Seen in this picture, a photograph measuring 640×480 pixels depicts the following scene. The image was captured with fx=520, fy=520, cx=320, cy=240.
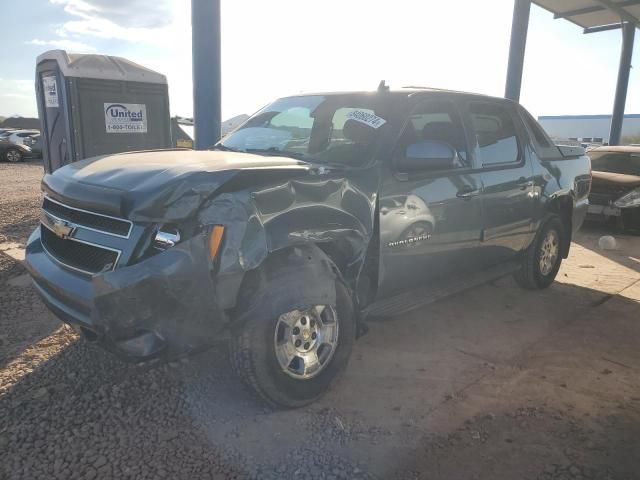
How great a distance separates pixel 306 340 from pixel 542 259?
3393mm

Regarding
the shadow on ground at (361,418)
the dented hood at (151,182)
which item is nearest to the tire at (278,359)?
the shadow on ground at (361,418)

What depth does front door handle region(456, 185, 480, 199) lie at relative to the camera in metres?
3.92

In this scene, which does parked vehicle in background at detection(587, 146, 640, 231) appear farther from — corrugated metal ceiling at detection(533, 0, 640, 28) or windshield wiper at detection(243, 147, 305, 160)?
corrugated metal ceiling at detection(533, 0, 640, 28)

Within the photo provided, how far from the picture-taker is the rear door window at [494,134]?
4.33 meters

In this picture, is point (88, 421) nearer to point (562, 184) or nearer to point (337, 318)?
point (337, 318)

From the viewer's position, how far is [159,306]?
7.93ft

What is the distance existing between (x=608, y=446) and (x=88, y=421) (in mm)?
2782

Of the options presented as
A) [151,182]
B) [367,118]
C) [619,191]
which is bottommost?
[619,191]

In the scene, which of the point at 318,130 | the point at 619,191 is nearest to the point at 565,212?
the point at 318,130

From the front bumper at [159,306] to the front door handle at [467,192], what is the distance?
7.10 ft

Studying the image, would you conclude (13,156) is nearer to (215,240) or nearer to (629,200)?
(629,200)

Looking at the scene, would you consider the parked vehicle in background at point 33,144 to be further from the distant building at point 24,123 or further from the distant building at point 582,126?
the distant building at point 582,126

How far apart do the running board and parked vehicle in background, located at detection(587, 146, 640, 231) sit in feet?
16.6

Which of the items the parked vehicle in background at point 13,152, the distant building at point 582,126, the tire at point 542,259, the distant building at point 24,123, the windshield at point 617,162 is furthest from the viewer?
the distant building at point 582,126
